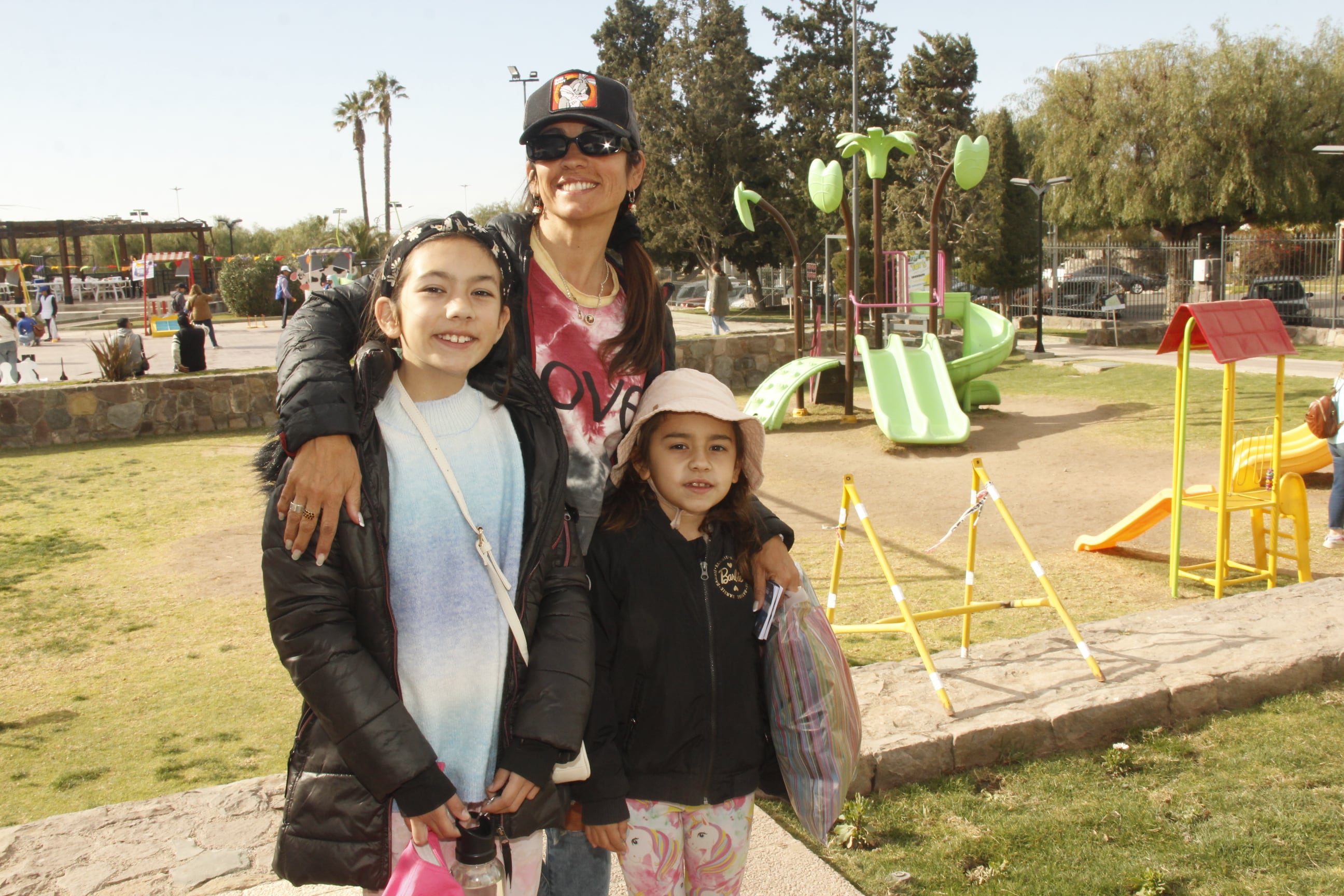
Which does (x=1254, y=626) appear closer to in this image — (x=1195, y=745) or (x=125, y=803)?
(x=1195, y=745)

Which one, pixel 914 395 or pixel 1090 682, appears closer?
pixel 1090 682

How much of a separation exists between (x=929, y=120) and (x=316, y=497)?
33.4 meters

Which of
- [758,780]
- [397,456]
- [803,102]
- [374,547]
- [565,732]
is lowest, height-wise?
[758,780]

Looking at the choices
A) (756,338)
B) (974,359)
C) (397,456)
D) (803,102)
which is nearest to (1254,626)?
(397,456)

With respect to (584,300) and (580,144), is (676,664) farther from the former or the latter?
(580,144)

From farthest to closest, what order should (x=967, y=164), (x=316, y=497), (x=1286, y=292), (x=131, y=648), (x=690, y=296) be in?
(x=690, y=296), (x=1286, y=292), (x=967, y=164), (x=131, y=648), (x=316, y=497)

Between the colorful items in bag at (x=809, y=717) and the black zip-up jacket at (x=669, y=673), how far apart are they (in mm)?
64

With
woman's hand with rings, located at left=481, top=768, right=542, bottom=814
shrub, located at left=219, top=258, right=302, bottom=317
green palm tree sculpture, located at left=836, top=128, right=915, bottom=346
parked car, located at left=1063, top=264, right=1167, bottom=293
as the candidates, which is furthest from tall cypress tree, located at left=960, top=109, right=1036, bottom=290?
woman's hand with rings, located at left=481, top=768, right=542, bottom=814

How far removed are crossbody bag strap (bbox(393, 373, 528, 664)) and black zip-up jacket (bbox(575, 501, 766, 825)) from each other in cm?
30

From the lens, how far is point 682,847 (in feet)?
7.13

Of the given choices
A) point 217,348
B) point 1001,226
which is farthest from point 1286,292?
point 217,348

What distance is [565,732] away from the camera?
6.01 ft

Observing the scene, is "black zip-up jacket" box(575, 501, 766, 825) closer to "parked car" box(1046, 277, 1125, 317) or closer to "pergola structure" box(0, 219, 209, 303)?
"parked car" box(1046, 277, 1125, 317)

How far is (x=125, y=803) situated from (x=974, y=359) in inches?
474
